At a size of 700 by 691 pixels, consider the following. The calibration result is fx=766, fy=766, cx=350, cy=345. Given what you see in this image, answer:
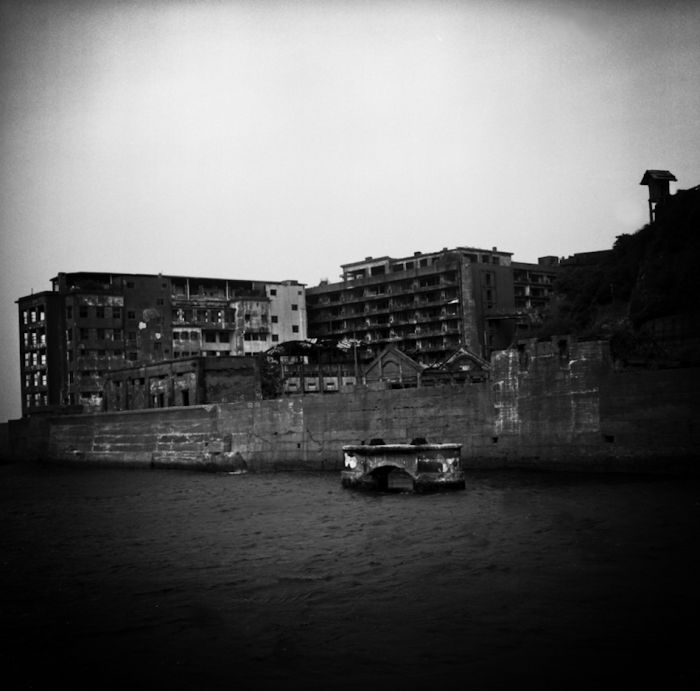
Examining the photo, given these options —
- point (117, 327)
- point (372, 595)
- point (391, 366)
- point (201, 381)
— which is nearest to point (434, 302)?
point (391, 366)

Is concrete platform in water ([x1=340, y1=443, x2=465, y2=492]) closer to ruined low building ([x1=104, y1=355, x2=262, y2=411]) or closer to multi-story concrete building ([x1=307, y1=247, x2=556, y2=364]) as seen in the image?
ruined low building ([x1=104, y1=355, x2=262, y2=411])

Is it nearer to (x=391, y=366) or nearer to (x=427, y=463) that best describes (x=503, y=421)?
(x=427, y=463)

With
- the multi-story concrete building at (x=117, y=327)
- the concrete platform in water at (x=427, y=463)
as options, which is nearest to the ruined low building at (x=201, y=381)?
the multi-story concrete building at (x=117, y=327)

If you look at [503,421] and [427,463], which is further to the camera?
[503,421]

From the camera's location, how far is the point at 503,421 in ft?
118

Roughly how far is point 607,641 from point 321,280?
305ft

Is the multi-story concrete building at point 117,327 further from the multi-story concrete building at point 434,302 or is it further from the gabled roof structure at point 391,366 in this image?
the gabled roof structure at point 391,366

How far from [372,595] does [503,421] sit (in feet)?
75.7

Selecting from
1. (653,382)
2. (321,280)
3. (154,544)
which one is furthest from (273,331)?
(154,544)

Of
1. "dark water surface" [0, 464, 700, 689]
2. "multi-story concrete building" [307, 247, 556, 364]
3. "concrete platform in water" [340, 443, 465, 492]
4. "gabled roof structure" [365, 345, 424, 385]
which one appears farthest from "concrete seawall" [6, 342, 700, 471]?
"multi-story concrete building" [307, 247, 556, 364]

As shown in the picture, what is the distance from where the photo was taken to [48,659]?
10977 millimetres

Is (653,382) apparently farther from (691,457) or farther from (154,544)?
(154,544)

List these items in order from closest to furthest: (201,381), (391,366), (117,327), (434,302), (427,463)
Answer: (427,463) < (201,381) < (391,366) < (117,327) < (434,302)

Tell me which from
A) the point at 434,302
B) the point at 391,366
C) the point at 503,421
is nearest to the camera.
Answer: the point at 503,421
